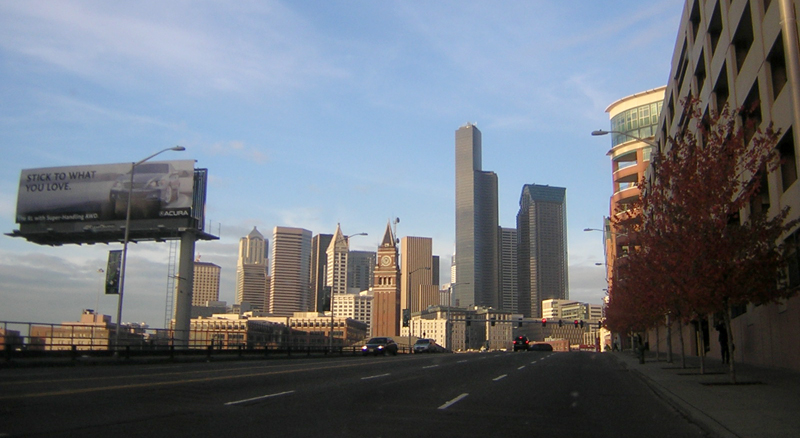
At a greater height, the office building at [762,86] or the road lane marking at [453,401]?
the office building at [762,86]

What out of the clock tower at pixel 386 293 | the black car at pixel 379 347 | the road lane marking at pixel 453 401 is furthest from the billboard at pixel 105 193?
the clock tower at pixel 386 293

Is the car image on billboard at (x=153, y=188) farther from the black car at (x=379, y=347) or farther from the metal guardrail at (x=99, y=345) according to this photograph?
the black car at (x=379, y=347)

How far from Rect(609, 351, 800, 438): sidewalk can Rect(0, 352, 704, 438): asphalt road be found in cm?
46

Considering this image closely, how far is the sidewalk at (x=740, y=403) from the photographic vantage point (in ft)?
35.4

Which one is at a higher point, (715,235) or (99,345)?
(715,235)

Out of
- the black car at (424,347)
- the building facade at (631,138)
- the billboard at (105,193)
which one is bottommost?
the black car at (424,347)

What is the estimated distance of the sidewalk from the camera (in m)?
10.8

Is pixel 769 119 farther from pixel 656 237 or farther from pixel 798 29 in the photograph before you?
pixel 656 237

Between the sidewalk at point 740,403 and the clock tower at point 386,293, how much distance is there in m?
127

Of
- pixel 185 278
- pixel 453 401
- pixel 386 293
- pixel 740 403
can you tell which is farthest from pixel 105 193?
pixel 386 293

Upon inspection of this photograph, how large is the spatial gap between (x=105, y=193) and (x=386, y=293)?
10250 centimetres

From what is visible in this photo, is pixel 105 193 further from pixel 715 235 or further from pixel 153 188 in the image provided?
pixel 715 235

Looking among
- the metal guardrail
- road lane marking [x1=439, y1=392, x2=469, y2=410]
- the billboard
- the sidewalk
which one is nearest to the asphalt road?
road lane marking [x1=439, y1=392, x2=469, y2=410]

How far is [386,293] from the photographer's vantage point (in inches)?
5974
